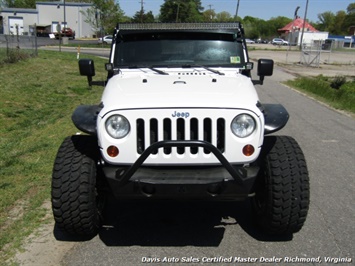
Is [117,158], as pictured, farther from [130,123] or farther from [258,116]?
[258,116]

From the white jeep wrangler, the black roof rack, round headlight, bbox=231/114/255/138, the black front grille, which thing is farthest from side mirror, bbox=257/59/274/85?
the black front grille

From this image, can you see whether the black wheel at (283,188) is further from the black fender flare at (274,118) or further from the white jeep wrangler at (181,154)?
the black fender flare at (274,118)

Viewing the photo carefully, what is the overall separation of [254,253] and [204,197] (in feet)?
2.45

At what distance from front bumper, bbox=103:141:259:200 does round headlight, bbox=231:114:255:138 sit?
27 cm

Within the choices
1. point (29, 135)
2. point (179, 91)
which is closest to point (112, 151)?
point (179, 91)

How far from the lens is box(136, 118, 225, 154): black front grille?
338 centimetres

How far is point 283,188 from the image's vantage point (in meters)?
3.62

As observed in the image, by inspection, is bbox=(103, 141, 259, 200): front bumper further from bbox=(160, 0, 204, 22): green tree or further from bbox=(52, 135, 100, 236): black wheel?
bbox=(160, 0, 204, 22): green tree

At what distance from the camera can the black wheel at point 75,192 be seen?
11.8 ft

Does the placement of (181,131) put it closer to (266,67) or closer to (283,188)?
(283,188)

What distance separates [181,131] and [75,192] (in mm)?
1009

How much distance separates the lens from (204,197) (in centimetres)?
338

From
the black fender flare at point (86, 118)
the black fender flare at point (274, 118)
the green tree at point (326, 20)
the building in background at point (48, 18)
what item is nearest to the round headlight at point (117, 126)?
the black fender flare at point (86, 118)

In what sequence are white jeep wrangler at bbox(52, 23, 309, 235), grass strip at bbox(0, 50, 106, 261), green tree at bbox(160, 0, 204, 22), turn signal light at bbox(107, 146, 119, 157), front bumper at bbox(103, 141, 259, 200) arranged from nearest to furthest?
front bumper at bbox(103, 141, 259, 200)
white jeep wrangler at bbox(52, 23, 309, 235)
turn signal light at bbox(107, 146, 119, 157)
grass strip at bbox(0, 50, 106, 261)
green tree at bbox(160, 0, 204, 22)
